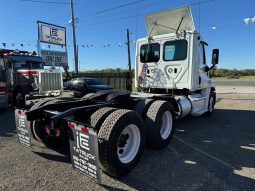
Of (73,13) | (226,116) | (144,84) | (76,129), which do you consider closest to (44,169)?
(76,129)

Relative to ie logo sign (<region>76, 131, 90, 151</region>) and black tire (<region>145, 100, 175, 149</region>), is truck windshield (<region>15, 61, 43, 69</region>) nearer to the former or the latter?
black tire (<region>145, 100, 175, 149</region>)

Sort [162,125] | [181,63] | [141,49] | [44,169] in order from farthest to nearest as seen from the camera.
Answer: [141,49] < [181,63] < [162,125] < [44,169]

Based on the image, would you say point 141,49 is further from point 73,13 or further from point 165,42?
point 73,13

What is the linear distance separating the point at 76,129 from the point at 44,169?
1190mm

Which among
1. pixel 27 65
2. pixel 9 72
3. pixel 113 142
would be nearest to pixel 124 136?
pixel 113 142

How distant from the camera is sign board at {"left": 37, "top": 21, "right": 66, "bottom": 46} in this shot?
62.2ft

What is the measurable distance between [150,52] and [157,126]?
3683 millimetres

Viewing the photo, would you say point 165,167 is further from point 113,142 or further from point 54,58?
point 54,58

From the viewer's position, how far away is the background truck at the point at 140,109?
3.40m

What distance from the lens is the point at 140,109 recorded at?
5117 mm

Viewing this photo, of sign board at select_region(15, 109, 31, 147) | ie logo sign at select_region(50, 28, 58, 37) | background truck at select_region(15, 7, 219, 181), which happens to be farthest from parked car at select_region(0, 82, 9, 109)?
ie logo sign at select_region(50, 28, 58, 37)

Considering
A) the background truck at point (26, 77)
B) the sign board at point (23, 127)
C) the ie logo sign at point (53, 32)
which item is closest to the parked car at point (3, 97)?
the background truck at point (26, 77)

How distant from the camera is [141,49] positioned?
26.5 ft

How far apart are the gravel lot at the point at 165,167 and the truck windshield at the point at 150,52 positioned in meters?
2.81
